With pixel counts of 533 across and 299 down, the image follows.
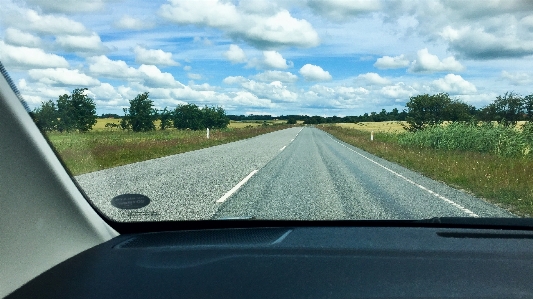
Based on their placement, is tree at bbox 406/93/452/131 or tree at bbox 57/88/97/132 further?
tree at bbox 406/93/452/131

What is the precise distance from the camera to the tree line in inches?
122

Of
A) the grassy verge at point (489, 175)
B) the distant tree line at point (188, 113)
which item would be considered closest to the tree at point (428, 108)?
the distant tree line at point (188, 113)

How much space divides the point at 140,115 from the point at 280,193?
383cm

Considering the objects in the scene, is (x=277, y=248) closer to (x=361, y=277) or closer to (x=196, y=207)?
(x=361, y=277)

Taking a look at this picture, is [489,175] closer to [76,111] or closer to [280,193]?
[280,193]

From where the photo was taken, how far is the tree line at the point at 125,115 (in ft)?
10.2

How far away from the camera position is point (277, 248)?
2945 millimetres

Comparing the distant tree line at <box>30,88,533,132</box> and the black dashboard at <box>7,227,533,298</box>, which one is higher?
the distant tree line at <box>30,88,533,132</box>

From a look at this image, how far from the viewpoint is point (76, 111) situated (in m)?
3.86

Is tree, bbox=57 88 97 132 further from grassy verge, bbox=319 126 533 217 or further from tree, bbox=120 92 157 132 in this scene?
grassy verge, bbox=319 126 533 217

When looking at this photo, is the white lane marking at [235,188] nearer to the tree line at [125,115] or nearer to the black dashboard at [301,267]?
the tree line at [125,115]

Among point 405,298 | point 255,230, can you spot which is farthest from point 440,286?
point 255,230

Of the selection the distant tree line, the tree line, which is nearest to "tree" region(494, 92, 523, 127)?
the distant tree line

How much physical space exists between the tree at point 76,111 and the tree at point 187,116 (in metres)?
1.58
